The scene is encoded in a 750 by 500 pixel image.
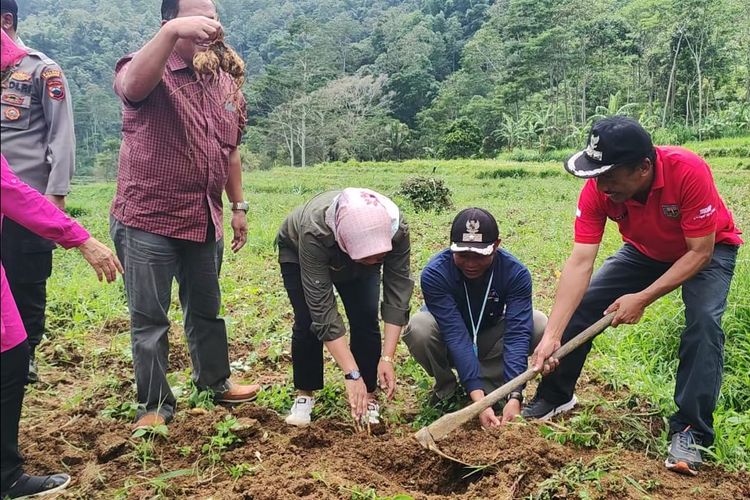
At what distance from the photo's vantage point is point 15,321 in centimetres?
187

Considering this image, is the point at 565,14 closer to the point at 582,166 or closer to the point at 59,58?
the point at 582,166

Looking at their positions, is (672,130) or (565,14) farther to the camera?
(565,14)

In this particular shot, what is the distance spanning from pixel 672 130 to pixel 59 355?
73.3 ft

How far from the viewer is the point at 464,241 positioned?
2.89 metres

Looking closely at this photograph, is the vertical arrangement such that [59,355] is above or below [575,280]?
below

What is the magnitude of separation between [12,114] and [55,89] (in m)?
0.25

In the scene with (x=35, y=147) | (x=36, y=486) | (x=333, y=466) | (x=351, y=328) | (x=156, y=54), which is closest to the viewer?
(x=36, y=486)

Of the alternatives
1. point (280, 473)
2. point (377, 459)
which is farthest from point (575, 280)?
point (280, 473)

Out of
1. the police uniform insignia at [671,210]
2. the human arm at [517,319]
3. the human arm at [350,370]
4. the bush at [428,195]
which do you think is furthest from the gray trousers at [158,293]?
the bush at [428,195]

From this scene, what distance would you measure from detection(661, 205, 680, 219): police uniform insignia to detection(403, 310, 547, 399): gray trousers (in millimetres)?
958

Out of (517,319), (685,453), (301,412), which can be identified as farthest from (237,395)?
(685,453)

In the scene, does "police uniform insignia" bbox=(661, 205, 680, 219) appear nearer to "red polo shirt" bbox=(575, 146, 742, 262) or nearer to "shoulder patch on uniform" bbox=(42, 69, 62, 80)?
"red polo shirt" bbox=(575, 146, 742, 262)

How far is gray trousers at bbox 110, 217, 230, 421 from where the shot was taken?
9.07 feet

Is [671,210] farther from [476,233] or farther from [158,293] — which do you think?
[158,293]
